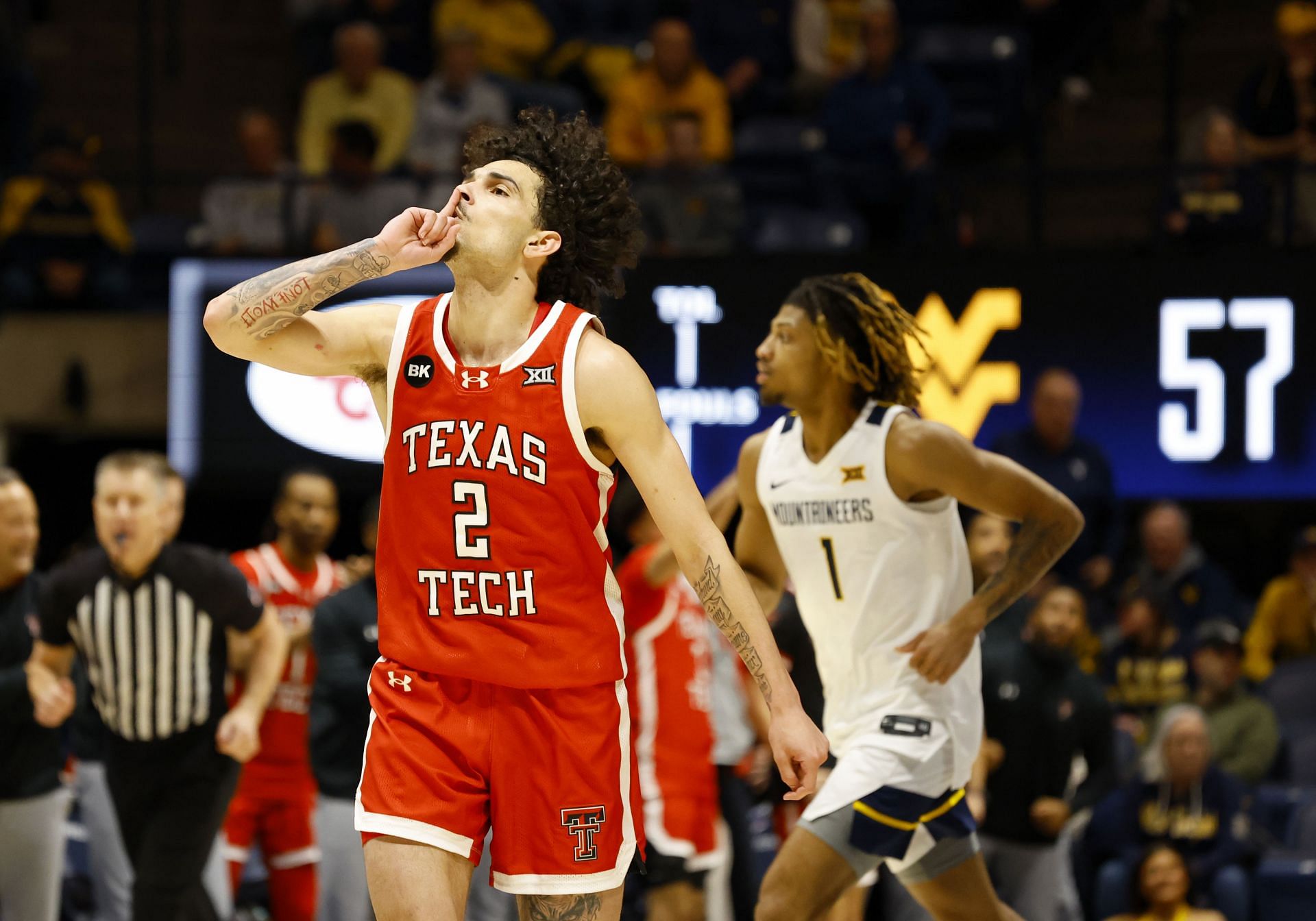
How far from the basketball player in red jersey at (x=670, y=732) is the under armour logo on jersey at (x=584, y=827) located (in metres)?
3.05

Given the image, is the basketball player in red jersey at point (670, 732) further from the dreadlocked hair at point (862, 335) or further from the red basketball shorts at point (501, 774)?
the red basketball shorts at point (501, 774)

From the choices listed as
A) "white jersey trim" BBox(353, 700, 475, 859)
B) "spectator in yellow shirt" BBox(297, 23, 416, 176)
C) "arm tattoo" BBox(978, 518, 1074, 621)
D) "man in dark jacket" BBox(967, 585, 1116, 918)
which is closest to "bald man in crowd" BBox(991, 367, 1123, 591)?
"man in dark jacket" BBox(967, 585, 1116, 918)

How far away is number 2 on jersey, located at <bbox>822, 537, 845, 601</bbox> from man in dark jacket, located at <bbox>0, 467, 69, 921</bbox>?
129 inches

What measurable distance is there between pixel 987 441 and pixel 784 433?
168 inches

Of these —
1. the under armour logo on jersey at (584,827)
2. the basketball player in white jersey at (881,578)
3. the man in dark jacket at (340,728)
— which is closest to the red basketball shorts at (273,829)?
the man in dark jacket at (340,728)

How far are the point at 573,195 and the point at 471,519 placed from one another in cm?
83

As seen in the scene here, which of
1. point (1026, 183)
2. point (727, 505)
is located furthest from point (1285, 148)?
point (727, 505)

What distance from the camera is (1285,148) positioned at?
1036 cm

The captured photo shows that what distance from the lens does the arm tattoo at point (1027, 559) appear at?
4.90 m

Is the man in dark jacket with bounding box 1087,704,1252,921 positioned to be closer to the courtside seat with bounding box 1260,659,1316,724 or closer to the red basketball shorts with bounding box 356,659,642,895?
the courtside seat with bounding box 1260,659,1316,724

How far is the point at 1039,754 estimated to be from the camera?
7797 millimetres

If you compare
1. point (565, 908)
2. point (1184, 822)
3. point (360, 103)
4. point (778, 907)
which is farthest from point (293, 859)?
point (360, 103)

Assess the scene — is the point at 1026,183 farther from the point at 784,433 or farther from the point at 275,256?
the point at 784,433

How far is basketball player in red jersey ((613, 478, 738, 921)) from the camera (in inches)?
277
